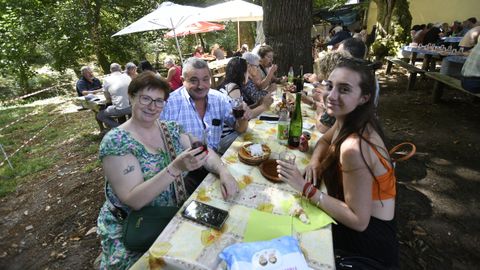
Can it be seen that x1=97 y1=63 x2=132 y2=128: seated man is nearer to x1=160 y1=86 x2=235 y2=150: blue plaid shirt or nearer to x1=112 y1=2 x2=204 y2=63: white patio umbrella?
x1=112 y1=2 x2=204 y2=63: white patio umbrella

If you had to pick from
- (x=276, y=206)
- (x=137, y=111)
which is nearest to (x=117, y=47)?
(x=137, y=111)

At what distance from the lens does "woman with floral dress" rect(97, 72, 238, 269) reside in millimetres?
1584

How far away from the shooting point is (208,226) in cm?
138

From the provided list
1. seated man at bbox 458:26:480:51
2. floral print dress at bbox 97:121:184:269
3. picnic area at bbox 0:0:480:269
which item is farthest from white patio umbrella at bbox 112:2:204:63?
seated man at bbox 458:26:480:51

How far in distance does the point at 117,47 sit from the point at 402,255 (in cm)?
1594

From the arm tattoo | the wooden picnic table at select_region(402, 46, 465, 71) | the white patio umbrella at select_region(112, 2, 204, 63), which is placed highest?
the white patio umbrella at select_region(112, 2, 204, 63)

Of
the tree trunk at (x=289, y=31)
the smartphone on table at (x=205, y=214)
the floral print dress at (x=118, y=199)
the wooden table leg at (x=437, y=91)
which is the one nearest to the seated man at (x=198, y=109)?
the floral print dress at (x=118, y=199)

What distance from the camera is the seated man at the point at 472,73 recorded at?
4.55 metres

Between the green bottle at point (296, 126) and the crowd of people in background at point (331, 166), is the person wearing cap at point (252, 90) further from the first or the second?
the crowd of people in background at point (331, 166)

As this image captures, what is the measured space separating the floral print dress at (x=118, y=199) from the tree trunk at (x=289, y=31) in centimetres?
395

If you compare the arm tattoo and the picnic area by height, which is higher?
the arm tattoo

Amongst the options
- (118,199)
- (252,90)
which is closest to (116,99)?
(252,90)

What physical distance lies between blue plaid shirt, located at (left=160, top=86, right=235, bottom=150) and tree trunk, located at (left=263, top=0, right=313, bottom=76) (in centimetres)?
Result: 258

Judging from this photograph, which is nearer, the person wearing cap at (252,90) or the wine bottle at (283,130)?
the wine bottle at (283,130)
